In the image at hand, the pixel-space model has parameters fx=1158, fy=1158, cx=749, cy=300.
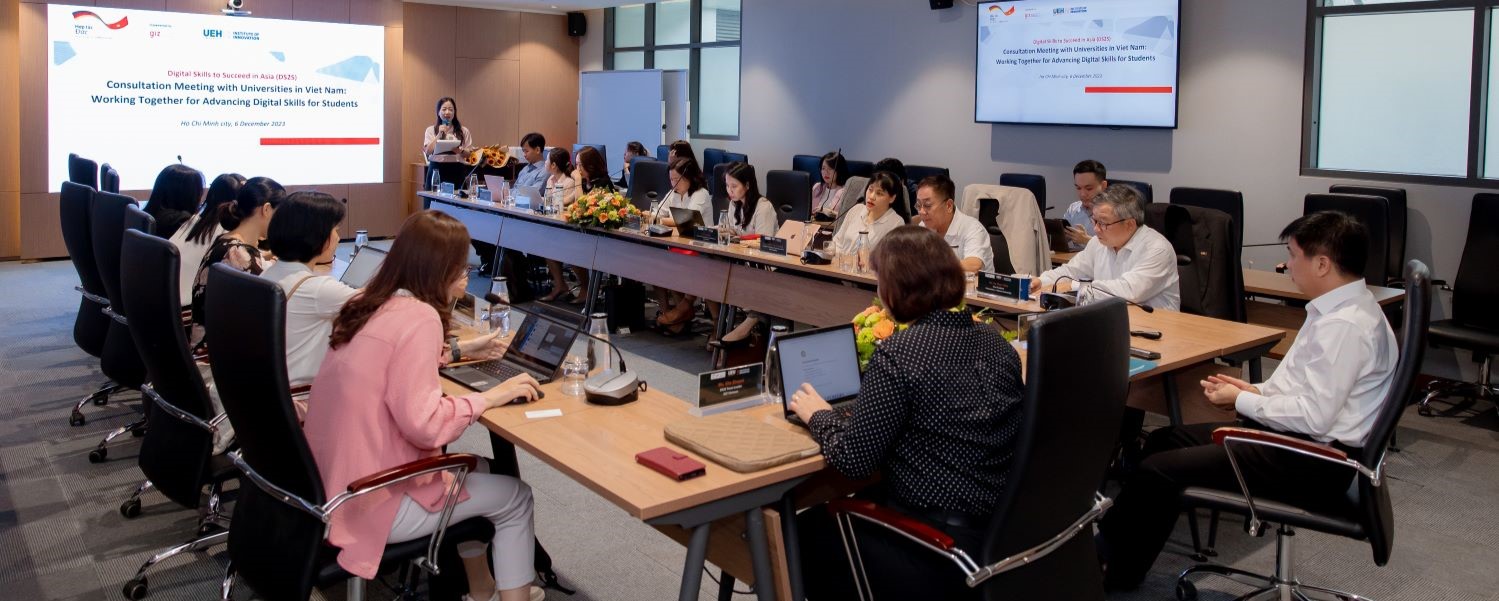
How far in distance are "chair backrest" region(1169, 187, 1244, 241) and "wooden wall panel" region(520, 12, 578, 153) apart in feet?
27.1

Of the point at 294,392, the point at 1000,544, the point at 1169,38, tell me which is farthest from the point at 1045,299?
the point at 1169,38

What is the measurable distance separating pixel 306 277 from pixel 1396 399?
109 inches

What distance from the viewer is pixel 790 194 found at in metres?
7.87

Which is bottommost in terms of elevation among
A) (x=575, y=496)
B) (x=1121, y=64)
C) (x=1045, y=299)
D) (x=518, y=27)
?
(x=575, y=496)

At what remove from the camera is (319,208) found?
332cm

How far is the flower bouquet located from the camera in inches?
267

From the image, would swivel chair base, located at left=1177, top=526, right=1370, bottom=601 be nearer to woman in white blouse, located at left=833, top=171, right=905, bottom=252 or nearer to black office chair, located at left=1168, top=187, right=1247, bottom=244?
woman in white blouse, located at left=833, top=171, right=905, bottom=252

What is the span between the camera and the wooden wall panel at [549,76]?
12.9m

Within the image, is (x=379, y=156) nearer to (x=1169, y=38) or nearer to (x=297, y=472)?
(x=1169, y=38)

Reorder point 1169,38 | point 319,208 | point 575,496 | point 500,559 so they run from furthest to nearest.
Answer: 1. point 1169,38
2. point 575,496
3. point 319,208
4. point 500,559

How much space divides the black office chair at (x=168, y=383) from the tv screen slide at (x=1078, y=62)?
242 inches

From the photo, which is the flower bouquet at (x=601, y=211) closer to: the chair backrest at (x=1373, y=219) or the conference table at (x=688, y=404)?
the conference table at (x=688, y=404)

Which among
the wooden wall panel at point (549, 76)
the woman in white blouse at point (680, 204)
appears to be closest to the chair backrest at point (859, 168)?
the woman in white blouse at point (680, 204)

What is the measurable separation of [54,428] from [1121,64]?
250 inches
